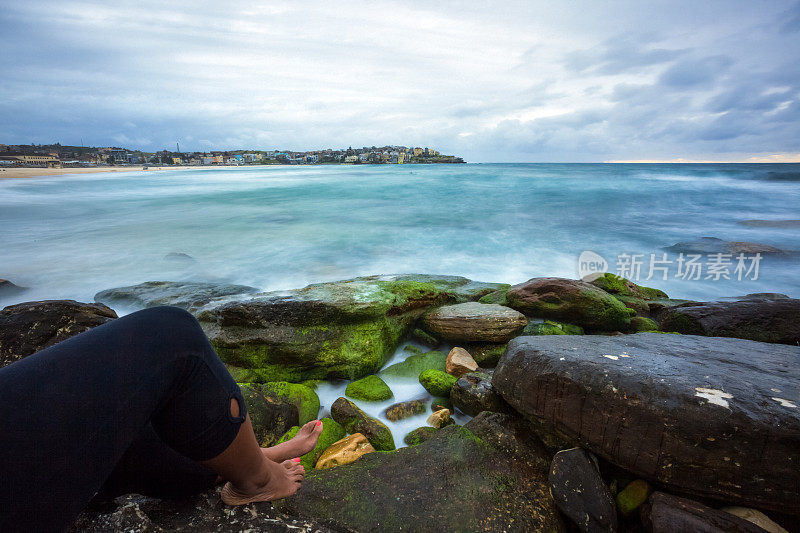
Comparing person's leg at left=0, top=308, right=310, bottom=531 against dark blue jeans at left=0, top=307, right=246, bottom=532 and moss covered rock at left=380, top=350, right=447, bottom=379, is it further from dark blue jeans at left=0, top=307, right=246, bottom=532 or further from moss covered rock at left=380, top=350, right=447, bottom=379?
moss covered rock at left=380, top=350, right=447, bottom=379

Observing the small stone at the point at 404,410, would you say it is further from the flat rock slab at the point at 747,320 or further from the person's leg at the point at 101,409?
the flat rock slab at the point at 747,320

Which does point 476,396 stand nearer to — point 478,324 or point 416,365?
point 416,365

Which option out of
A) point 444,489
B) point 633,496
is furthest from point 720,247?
point 444,489

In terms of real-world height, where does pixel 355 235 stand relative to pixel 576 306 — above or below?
below

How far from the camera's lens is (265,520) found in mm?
1437

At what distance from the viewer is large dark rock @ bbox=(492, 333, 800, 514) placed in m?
1.72

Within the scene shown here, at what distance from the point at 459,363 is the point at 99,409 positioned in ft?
10.2

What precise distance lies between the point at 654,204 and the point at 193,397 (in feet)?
77.8

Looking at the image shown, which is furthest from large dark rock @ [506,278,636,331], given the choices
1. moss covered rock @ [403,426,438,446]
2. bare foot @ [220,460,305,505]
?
bare foot @ [220,460,305,505]

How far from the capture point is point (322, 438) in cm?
273

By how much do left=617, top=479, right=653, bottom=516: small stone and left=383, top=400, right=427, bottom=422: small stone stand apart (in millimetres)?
1644

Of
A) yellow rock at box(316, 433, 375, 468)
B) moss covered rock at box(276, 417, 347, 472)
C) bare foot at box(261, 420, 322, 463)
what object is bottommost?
moss covered rock at box(276, 417, 347, 472)

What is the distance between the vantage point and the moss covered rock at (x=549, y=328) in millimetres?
4308

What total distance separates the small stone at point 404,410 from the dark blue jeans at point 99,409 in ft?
7.09
